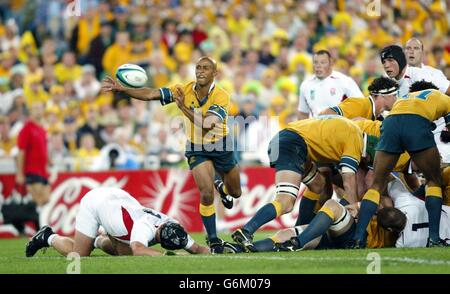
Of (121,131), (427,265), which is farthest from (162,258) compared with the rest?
(121,131)

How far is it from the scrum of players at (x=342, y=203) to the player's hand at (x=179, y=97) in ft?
2.39

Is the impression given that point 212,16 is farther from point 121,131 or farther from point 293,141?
point 293,141

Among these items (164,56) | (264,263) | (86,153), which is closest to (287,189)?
(264,263)

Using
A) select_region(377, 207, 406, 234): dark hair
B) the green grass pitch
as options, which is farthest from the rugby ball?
select_region(377, 207, 406, 234): dark hair

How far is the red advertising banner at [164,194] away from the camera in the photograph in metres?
16.4

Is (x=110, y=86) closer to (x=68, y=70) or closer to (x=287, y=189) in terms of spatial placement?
(x=287, y=189)

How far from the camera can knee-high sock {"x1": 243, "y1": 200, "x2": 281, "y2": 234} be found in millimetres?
10125

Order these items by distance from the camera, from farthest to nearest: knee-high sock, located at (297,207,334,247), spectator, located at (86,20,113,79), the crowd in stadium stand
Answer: spectator, located at (86,20,113,79) → the crowd in stadium stand → knee-high sock, located at (297,207,334,247)

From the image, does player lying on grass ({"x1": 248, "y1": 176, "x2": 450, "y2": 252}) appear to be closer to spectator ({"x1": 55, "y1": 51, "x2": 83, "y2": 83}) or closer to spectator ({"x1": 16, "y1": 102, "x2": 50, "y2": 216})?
spectator ({"x1": 16, "y1": 102, "x2": 50, "y2": 216})

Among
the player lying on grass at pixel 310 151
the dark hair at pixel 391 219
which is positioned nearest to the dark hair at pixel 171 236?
the player lying on grass at pixel 310 151

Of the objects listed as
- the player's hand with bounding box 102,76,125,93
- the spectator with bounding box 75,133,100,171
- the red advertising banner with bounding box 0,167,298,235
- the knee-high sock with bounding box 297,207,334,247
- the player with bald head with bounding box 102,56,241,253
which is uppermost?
the player's hand with bounding box 102,76,125,93

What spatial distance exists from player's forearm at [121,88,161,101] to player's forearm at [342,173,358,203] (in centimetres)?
233

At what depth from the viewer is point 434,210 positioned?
1030 cm

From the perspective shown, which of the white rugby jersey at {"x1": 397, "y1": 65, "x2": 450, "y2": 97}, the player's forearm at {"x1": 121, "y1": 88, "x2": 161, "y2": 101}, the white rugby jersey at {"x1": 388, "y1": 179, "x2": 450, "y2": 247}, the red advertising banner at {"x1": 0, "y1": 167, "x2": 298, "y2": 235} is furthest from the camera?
the red advertising banner at {"x1": 0, "y1": 167, "x2": 298, "y2": 235}
